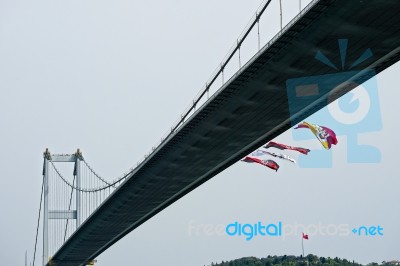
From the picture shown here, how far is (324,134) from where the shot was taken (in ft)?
255

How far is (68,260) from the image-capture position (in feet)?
430

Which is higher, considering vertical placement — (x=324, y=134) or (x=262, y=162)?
(x=262, y=162)

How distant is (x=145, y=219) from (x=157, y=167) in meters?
29.2

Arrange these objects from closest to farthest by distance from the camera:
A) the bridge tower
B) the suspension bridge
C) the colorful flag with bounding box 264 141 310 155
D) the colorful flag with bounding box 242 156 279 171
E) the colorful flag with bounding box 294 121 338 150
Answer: the suspension bridge → the colorful flag with bounding box 294 121 338 150 → the colorful flag with bounding box 264 141 310 155 → the colorful flag with bounding box 242 156 279 171 → the bridge tower

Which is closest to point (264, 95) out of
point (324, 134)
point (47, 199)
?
point (324, 134)

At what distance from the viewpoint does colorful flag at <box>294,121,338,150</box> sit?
246ft

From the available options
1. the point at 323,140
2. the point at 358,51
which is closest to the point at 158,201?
the point at 323,140

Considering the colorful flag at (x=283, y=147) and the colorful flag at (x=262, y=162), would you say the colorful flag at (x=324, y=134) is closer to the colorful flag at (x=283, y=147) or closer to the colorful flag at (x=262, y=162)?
the colorful flag at (x=283, y=147)

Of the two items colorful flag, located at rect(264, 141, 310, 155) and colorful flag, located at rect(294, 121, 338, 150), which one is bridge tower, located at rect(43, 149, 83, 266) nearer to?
colorful flag, located at rect(264, 141, 310, 155)

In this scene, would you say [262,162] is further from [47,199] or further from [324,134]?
[47,199]

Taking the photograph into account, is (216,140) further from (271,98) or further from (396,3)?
(396,3)

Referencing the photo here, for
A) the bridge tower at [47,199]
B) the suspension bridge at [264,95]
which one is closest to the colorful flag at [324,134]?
the suspension bridge at [264,95]

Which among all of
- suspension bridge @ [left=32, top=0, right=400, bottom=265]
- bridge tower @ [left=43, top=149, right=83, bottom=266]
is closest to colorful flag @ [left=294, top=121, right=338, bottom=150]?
suspension bridge @ [left=32, top=0, right=400, bottom=265]

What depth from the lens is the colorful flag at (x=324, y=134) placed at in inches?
2958
